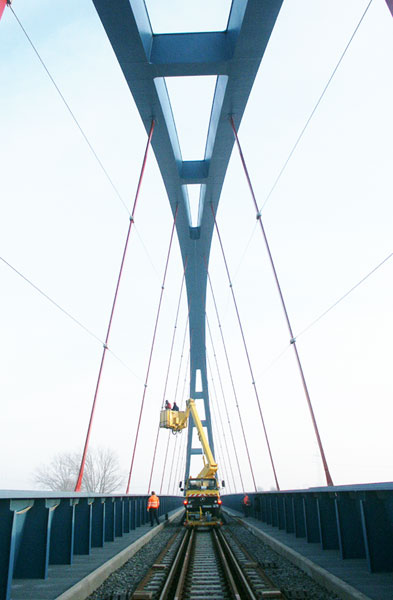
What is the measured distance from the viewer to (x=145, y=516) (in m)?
16.9

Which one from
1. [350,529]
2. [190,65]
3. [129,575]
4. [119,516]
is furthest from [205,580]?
[190,65]

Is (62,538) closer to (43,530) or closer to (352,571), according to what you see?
(43,530)

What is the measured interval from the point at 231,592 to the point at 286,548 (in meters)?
3.01

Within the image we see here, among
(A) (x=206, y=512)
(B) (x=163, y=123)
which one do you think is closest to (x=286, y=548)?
(A) (x=206, y=512)

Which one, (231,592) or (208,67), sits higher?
(208,67)

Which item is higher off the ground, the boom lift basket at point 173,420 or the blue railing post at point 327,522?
the boom lift basket at point 173,420

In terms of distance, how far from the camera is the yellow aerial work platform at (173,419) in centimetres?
1911

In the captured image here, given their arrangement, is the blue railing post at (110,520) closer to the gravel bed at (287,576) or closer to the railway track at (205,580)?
the railway track at (205,580)

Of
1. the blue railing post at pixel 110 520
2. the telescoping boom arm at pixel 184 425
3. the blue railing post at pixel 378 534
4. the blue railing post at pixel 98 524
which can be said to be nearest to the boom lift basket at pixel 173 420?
the telescoping boom arm at pixel 184 425

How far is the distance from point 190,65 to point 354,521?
1227cm

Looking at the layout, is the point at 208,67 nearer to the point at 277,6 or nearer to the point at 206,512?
the point at 277,6

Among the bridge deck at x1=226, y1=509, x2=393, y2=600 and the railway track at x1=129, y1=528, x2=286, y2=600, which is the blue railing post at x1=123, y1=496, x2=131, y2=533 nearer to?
the railway track at x1=129, y1=528, x2=286, y2=600

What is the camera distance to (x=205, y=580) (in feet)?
22.3

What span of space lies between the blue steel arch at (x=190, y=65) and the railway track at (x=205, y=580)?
1201cm
